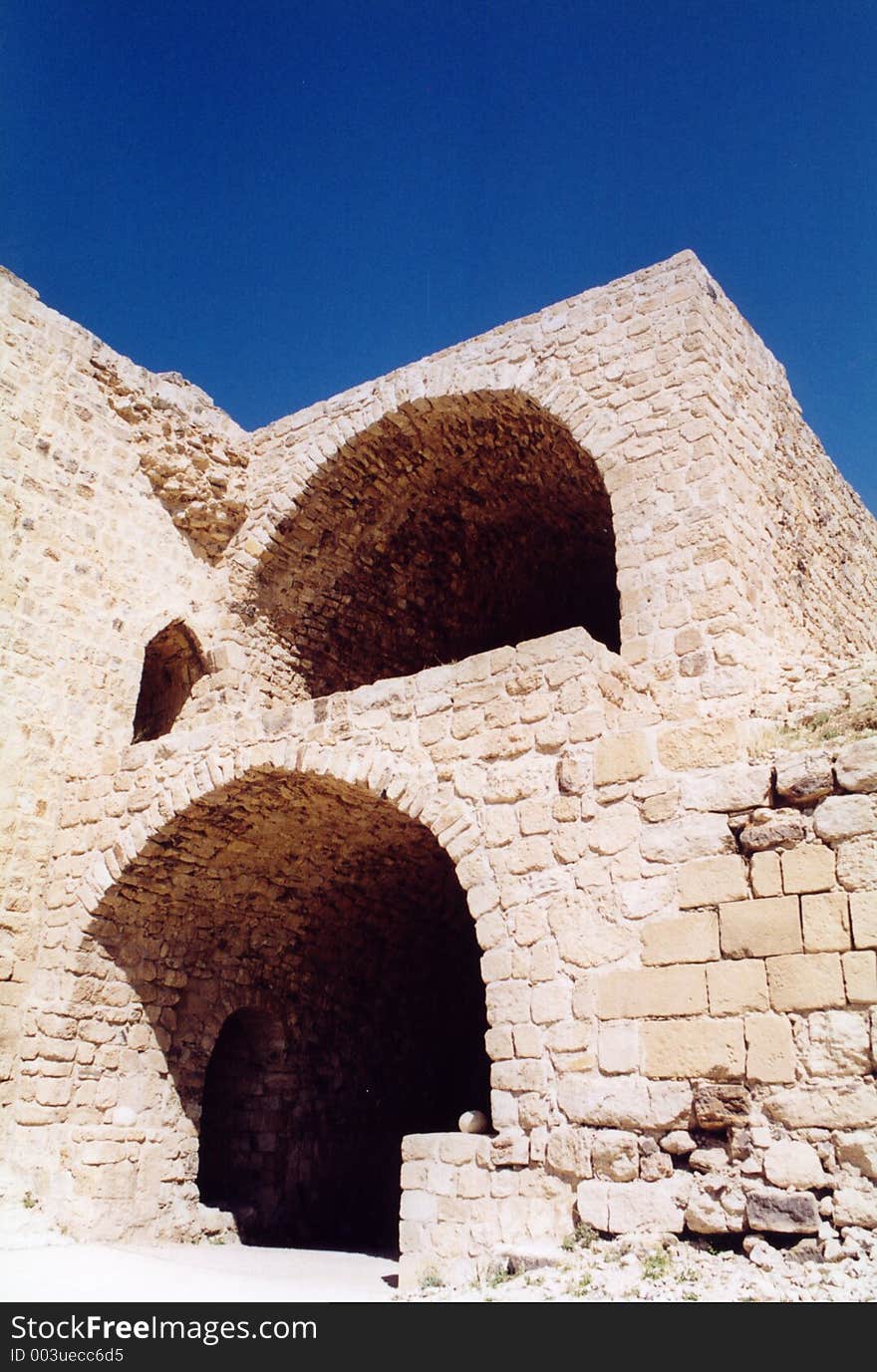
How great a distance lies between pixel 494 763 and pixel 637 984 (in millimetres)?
1363

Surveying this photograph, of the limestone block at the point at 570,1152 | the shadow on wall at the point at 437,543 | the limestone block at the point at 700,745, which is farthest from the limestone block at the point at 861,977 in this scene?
the shadow on wall at the point at 437,543

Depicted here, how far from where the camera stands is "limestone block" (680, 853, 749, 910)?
4.91 meters

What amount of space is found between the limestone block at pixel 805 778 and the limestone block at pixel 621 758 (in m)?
0.68

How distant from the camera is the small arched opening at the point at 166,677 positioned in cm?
874

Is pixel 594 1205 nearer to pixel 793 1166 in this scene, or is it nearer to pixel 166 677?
pixel 793 1166

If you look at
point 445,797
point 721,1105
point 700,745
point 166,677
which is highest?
point 166,677

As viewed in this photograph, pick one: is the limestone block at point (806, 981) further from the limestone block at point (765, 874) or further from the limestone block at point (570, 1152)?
the limestone block at point (570, 1152)

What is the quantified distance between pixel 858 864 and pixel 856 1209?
4.30 ft

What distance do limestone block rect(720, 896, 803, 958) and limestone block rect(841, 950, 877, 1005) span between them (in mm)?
220

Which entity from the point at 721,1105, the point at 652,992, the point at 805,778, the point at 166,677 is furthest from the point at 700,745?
the point at 166,677

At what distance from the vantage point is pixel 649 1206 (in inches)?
179

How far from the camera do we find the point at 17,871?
7.06 meters

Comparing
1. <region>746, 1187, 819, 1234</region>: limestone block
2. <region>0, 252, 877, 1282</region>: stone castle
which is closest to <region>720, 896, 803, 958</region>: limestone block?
<region>0, 252, 877, 1282</region>: stone castle
